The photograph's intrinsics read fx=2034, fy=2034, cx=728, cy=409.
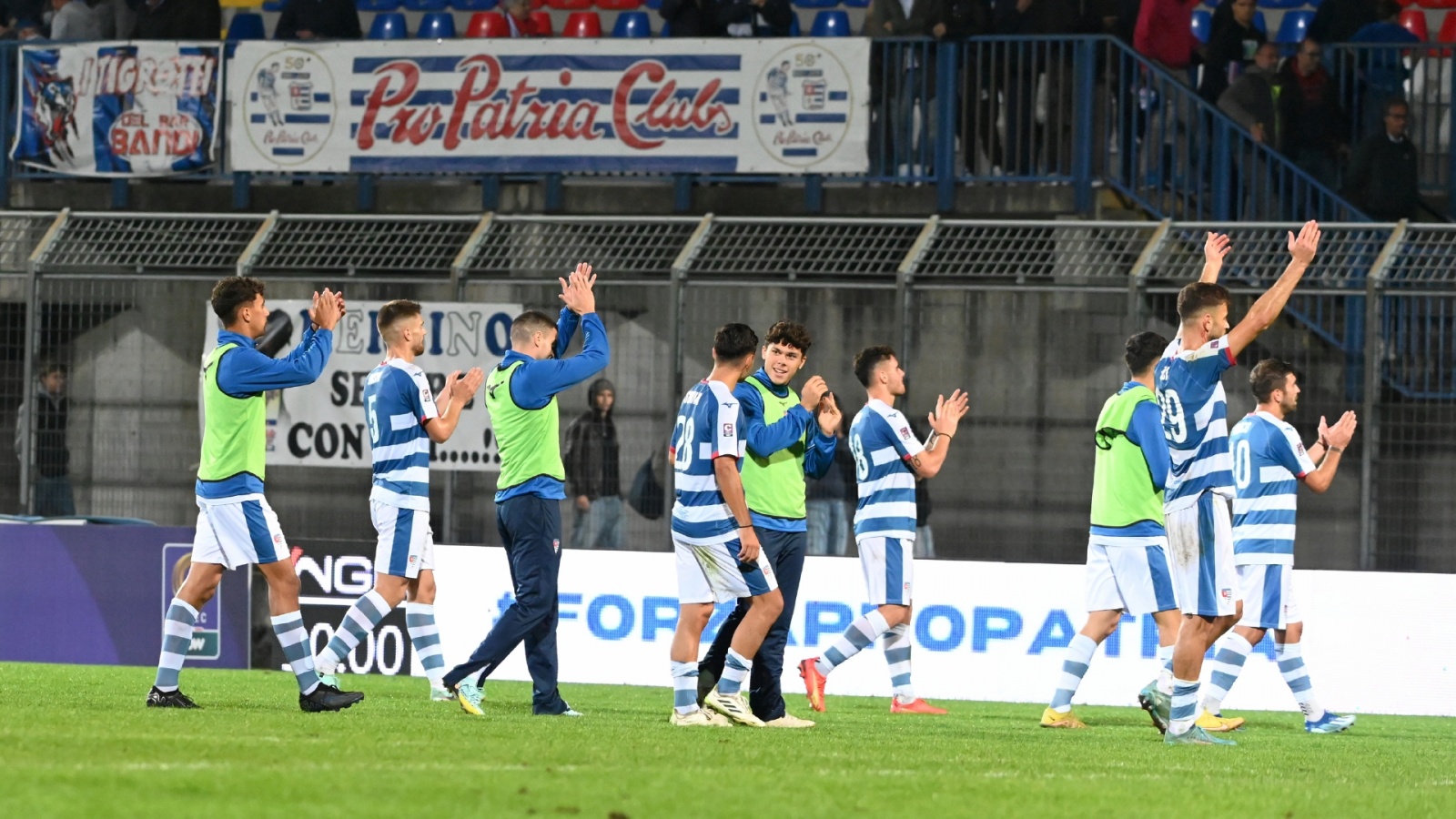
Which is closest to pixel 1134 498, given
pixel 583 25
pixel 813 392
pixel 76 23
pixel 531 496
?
pixel 813 392

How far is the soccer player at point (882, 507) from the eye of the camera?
11.8 metres

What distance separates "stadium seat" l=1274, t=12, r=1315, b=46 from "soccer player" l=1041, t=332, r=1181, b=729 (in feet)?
30.5

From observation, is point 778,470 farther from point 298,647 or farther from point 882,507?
point 298,647

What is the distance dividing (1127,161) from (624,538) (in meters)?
5.56

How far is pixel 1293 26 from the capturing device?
19359 mm

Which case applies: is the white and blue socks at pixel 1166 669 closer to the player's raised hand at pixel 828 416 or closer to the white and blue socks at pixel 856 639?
the white and blue socks at pixel 856 639

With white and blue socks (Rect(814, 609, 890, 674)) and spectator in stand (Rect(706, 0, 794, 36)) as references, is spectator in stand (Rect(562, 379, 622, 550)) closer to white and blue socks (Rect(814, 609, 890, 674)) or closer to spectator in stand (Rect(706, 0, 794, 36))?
white and blue socks (Rect(814, 609, 890, 674))

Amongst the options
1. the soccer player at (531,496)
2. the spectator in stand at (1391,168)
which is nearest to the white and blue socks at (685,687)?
the soccer player at (531,496)

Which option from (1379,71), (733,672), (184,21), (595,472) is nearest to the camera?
(733,672)


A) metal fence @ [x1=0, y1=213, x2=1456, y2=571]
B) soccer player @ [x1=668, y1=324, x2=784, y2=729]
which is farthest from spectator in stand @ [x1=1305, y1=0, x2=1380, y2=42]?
soccer player @ [x1=668, y1=324, x2=784, y2=729]

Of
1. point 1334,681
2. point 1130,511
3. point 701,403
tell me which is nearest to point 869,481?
point 1130,511

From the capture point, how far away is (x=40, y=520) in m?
15.0

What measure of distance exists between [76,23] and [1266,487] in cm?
1369

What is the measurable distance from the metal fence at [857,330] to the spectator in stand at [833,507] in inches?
29.7
